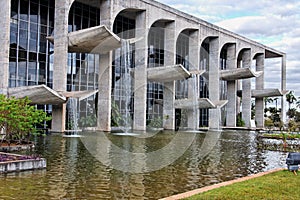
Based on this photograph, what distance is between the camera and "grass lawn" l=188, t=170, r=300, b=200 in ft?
26.4

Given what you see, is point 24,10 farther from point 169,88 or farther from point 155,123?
point 155,123

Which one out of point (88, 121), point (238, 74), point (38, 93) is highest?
point (238, 74)

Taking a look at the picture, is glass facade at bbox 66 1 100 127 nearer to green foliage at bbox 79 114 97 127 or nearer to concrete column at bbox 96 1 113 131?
green foliage at bbox 79 114 97 127

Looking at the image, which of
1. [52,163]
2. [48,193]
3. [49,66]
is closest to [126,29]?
[49,66]

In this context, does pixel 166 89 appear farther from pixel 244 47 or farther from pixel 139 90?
pixel 244 47

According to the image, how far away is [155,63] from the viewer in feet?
152

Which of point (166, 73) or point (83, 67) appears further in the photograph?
point (166, 73)

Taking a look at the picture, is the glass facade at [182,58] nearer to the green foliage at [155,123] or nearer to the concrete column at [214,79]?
the concrete column at [214,79]

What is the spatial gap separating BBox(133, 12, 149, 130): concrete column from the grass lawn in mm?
29018

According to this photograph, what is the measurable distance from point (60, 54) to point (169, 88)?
1592cm

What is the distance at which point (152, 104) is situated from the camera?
4591 centimetres

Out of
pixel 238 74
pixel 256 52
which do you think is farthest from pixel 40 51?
pixel 256 52

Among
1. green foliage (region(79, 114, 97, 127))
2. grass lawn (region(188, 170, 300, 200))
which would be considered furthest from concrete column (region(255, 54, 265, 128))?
grass lawn (region(188, 170, 300, 200))

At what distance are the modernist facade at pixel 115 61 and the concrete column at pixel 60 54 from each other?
0.08 m
